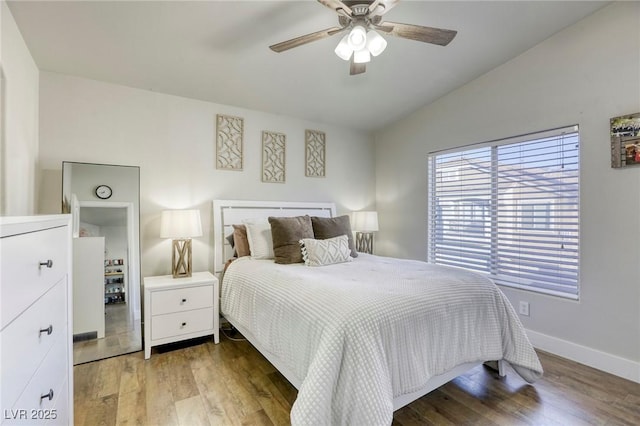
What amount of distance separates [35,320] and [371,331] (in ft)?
4.16

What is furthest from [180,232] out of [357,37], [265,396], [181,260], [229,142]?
[357,37]

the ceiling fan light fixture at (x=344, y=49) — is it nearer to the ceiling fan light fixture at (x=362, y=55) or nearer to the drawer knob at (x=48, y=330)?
the ceiling fan light fixture at (x=362, y=55)

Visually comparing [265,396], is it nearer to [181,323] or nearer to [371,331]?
[371,331]

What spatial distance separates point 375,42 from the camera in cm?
190

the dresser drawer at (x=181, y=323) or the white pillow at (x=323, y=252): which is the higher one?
the white pillow at (x=323, y=252)

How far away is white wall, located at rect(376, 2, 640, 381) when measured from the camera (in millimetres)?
2243

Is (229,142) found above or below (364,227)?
above

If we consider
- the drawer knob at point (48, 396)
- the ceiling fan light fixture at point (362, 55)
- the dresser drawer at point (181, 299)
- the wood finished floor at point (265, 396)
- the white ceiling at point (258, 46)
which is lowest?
the wood finished floor at point (265, 396)

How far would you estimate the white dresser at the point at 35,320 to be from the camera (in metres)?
0.77

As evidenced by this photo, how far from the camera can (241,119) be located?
11.4 feet

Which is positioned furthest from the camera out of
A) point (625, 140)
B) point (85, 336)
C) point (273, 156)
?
point (273, 156)

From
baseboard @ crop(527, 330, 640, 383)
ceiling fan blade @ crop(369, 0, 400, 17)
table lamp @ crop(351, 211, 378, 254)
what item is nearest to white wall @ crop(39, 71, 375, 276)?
table lamp @ crop(351, 211, 378, 254)

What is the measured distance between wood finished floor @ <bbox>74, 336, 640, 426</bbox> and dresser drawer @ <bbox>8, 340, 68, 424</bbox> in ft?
2.15

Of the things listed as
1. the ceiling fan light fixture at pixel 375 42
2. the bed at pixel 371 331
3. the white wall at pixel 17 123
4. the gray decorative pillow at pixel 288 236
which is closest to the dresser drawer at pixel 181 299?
the bed at pixel 371 331
